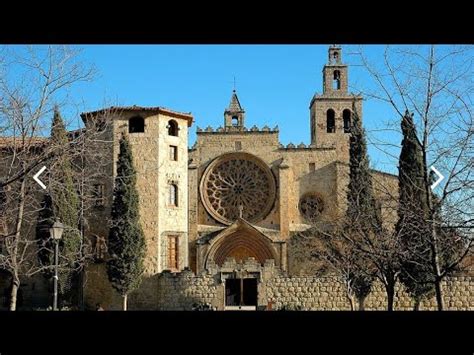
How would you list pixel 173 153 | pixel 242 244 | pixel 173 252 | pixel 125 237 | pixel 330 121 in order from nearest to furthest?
pixel 125 237 < pixel 173 252 < pixel 173 153 < pixel 242 244 < pixel 330 121

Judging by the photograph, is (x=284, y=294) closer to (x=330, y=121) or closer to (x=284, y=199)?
(x=284, y=199)

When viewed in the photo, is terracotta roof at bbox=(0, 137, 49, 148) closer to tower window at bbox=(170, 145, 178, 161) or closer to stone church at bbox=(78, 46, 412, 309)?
stone church at bbox=(78, 46, 412, 309)

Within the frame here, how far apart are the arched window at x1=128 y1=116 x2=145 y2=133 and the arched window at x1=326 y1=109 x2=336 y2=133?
14.8 meters

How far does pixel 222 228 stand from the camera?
127ft

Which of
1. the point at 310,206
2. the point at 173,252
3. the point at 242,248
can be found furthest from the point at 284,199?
the point at 173,252

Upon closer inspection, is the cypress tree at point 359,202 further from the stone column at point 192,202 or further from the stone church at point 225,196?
the stone column at point 192,202

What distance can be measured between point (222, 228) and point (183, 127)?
6.82 meters

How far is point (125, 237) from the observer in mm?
29703

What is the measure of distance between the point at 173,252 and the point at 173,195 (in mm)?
2927

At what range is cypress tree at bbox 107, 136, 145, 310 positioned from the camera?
29500 mm

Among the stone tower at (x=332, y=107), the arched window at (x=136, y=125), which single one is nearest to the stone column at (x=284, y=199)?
the stone tower at (x=332, y=107)

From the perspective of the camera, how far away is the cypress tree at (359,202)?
733 inches

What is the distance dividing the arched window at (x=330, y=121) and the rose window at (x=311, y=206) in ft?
19.2
